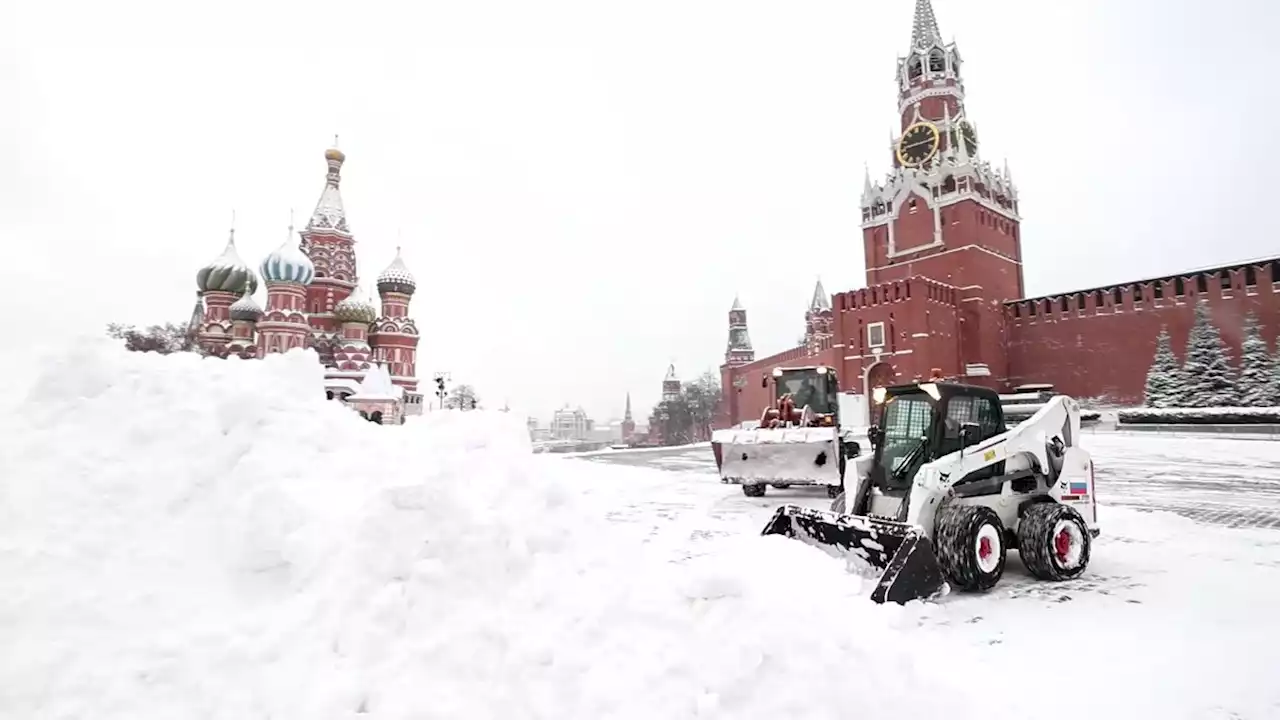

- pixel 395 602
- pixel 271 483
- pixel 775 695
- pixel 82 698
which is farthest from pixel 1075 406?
pixel 82 698

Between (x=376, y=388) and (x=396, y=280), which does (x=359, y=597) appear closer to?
(x=376, y=388)

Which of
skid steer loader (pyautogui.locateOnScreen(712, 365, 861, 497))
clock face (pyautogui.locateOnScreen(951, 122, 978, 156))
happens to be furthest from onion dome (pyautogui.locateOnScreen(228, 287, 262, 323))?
clock face (pyautogui.locateOnScreen(951, 122, 978, 156))

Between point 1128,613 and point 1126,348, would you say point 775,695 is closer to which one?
point 1128,613

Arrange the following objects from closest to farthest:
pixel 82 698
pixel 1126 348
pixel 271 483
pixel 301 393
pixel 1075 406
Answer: pixel 82 698 < pixel 271 483 < pixel 301 393 < pixel 1075 406 < pixel 1126 348

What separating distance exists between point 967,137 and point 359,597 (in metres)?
54.8

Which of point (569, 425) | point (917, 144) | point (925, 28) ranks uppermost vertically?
point (925, 28)

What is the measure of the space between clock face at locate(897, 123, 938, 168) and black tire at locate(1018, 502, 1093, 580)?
156 ft

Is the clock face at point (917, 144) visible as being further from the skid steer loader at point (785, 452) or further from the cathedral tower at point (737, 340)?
the skid steer loader at point (785, 452)

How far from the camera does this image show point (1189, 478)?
14.5 meters

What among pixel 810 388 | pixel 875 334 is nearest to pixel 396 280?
pixel 875 334

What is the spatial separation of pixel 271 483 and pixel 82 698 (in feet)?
5.17

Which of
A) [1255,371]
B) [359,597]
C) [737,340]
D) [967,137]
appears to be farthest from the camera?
[737,340]

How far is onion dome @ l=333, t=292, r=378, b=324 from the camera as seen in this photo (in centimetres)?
4272

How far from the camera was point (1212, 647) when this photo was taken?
424 cm
